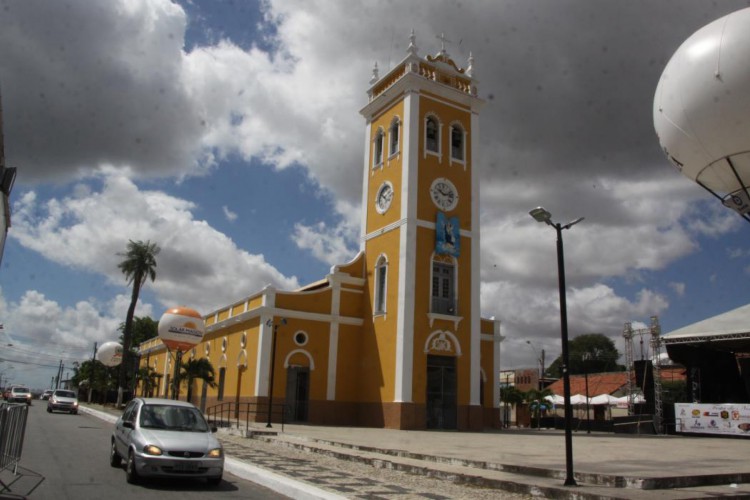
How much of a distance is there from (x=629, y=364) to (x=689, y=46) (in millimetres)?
32412

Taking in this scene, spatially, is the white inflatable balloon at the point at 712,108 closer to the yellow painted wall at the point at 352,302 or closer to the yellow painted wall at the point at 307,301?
the yellow painted wall at the point at 307,301

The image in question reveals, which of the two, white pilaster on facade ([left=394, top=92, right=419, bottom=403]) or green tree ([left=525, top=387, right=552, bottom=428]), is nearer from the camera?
white pilaster on facade ([left=394, top=92, right=419, bottom=403])

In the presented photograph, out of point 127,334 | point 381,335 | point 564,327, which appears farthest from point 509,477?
point 127,334

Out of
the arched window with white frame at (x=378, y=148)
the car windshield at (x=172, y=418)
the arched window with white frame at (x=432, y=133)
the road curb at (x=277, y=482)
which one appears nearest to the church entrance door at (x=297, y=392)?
the arched window with white frame at (x=378, y=148)

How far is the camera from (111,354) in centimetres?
4881

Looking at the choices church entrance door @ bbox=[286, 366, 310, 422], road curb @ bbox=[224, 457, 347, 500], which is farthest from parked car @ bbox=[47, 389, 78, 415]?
road curb @ bbox=[224, 457, 347, 500]

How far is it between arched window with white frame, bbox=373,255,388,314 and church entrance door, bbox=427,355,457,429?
140 inches

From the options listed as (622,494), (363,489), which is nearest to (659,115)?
(622,494)

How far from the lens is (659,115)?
1142 cm

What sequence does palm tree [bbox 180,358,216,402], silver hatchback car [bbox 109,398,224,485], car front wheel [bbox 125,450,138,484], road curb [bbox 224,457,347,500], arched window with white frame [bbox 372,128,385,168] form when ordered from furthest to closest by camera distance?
arched window with white frame [bbox 372,128,385,168] → palm tree [bbox 180,358,216,402] → car front wheel [bbox 125,450,138,484] → silver hatchback car [bbox 109,398,224,485] → road curb [bbox 224,457,347,500]

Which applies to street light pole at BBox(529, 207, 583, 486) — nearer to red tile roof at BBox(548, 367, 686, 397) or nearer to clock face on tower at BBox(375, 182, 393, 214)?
clock face on tower at BBox(375, 182, 393, 214)

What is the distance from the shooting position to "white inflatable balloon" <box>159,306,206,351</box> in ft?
102

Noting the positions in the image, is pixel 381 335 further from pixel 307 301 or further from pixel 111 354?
pixel 111 354

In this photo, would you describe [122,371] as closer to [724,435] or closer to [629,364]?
[629,364]
